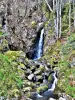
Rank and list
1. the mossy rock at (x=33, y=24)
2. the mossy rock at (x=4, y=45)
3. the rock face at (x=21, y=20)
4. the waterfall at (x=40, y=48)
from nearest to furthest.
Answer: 1. the mossy rock at (x=4, y=45)
2. the waterfall at (x=40, y=48)
3. the rock face at (x=21, y=20)
4. the mossy rock at (x=33, y=24)

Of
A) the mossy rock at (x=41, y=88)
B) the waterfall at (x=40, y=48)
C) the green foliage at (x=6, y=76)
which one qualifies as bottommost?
the mossy rock at (x=41, y=88)

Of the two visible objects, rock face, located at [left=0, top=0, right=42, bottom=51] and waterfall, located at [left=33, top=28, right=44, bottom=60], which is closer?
waterfall, located at [left=33, top=28, right=44, bottom=60]

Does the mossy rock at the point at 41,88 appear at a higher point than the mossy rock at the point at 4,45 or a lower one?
lower

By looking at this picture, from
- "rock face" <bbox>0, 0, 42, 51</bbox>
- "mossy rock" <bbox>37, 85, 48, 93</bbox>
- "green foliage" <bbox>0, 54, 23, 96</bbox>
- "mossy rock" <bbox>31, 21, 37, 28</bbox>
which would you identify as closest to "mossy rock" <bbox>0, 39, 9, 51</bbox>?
"rock face" <bbox>0, 0, 42, 51</bbox>

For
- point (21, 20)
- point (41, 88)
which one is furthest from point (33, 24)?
point (41, 88)

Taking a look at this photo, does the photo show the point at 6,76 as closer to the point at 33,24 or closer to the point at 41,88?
the point at 41,88

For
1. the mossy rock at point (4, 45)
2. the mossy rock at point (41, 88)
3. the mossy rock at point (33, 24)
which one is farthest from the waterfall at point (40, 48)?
the mossy rock at point (41, 88)

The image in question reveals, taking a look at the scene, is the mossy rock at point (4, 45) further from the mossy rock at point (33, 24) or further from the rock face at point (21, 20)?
the mossy rock at point (33, 24)

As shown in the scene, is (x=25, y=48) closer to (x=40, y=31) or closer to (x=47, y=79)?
(x=40, y=31)

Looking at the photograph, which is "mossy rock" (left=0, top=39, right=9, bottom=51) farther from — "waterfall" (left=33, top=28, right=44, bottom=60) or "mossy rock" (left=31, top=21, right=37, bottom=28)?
"mossy rock" (left=31, top=21, right=37, bottom=28)

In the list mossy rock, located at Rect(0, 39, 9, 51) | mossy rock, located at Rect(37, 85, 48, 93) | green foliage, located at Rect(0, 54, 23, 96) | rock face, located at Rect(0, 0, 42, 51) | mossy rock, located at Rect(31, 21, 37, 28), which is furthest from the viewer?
mossy rock, located at Rect(31, 21, 37, 28)

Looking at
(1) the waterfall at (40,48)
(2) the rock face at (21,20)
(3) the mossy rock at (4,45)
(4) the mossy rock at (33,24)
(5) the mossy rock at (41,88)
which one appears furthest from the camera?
(4) the mossy rock at (33,24)

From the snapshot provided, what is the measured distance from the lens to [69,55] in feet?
50.6

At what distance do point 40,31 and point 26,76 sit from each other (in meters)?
8.50
